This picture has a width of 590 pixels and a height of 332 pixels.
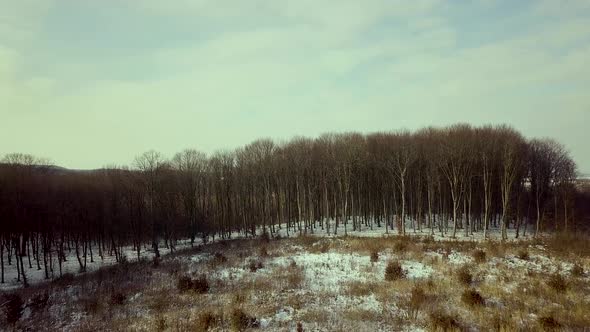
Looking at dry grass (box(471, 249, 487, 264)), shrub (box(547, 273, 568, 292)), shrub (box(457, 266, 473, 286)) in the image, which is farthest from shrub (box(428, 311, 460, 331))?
dry grass (box(471, 249, 487, 264))

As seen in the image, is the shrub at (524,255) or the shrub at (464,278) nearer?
the shrub at (464,278)

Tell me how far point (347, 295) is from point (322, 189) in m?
47.0

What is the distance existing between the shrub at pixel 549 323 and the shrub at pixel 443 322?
2.42 metres

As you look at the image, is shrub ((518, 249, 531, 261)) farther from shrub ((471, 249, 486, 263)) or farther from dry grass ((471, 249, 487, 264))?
shrub ((471, 249, 486, 263))

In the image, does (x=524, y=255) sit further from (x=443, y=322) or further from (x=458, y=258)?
(x=443, y=322)

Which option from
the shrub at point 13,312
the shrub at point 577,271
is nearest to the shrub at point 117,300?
the shrub at point 13,312

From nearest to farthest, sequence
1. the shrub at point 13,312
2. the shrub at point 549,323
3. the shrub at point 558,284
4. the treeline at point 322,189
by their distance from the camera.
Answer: the shrub at point 549,323, the shrub at point 558,284, the shrub at point 13,312, the treeline at point 322,189

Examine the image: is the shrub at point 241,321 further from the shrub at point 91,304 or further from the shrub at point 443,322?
the shrub at point 91,304

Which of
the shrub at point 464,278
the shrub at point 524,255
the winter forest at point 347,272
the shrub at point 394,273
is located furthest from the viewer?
the shrub at point 524,255

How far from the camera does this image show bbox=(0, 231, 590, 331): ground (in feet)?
39.2

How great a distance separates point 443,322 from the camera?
1109 centimetres

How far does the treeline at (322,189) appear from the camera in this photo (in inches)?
1754

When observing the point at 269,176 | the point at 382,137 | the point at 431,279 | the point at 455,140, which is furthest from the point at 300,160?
the point at 431,279

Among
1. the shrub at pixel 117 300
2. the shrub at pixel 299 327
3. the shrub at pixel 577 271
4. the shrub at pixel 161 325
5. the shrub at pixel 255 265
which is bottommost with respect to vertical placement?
the shrub at pixel 255 265
